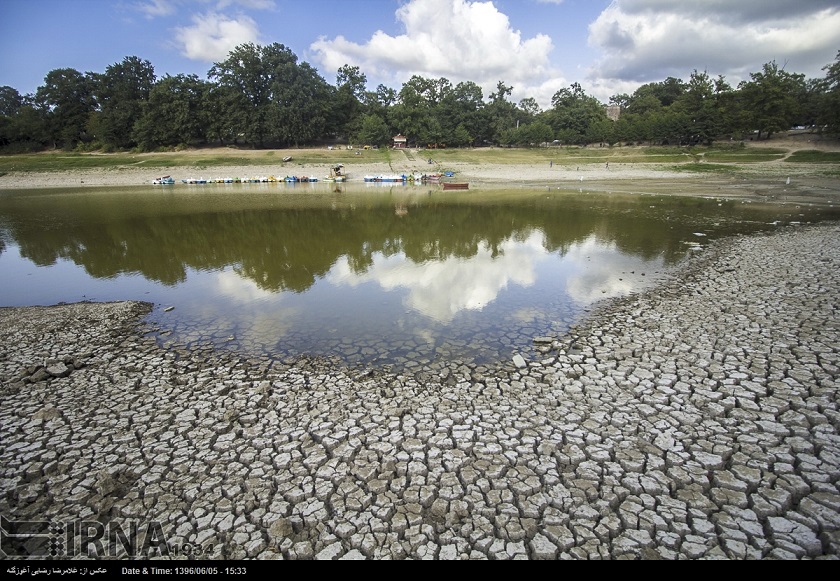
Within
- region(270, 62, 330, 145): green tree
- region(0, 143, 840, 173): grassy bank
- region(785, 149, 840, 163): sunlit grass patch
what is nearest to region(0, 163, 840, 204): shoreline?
region(0, 143, 840, 173): grassy bank

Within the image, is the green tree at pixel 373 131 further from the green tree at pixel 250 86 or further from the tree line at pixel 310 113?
the green tree at pixel 250 86

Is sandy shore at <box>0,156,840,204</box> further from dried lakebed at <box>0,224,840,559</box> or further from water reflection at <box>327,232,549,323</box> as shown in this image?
dried lakebed at <box>0,224,840,559</box>

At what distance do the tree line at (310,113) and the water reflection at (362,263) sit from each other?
52528 millimetres

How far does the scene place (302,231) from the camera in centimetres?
2316

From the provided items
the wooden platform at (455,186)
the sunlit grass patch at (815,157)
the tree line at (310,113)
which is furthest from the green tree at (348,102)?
the sunlit grass patch at (815,157)

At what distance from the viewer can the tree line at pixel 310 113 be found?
7525cm

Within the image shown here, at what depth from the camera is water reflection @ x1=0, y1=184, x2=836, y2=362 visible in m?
10.3

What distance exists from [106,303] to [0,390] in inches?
209

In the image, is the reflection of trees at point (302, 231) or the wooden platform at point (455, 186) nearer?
the reflection of trees at point (302, 231)

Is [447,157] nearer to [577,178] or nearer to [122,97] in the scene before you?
[577,178]

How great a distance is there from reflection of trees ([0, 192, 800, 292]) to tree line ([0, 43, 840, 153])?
5019cm

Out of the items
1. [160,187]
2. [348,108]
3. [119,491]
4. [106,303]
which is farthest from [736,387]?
[348,108]

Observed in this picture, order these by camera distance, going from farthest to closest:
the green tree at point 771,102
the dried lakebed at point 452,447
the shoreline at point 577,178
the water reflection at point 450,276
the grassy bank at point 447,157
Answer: the green tree at point 771,102 < the grassy bank at point 447,157 < the shoreline at point 577,178 < the water reflection at point 450,276 < the dried lakebed at point 452,447
